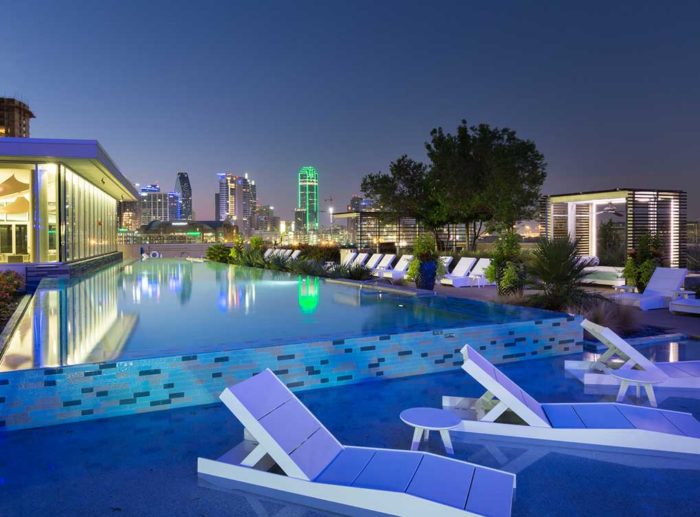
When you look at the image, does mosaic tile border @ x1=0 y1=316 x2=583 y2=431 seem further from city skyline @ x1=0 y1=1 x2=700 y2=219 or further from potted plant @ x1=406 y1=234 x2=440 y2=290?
city skyline @ x1=0 y1=1 x2=700 y2=219

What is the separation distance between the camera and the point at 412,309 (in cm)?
700

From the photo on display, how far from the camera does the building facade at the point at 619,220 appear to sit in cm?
1658

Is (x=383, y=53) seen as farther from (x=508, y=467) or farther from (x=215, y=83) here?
(x=508, y=467)

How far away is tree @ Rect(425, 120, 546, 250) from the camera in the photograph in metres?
20.9

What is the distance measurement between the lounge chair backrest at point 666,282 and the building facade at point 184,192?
136110mm

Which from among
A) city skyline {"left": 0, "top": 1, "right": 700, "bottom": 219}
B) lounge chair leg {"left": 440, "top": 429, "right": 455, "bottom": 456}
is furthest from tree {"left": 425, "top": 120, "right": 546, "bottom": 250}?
lounge chair leg {"left": 440, "top": 429, "right": 455, "bottom": 456}

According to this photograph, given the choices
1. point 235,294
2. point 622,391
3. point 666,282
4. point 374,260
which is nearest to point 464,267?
point 374,260

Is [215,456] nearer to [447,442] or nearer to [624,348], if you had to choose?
[447,442]

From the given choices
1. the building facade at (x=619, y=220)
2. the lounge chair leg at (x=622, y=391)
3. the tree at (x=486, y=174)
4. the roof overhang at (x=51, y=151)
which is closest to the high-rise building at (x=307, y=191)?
the tree at (x=486, y=174)

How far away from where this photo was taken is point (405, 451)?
9.45 ft

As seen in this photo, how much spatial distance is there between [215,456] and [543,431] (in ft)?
6.46

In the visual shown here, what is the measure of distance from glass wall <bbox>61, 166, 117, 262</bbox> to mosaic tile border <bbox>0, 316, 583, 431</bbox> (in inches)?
455

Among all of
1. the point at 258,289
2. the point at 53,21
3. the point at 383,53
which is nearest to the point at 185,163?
the point at 53,21

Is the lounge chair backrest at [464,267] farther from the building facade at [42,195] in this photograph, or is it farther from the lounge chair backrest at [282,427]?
the lounge chair backrest at [282,427]
